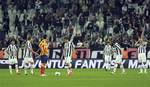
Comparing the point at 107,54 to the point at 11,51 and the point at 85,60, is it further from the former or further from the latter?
the point at 11,51

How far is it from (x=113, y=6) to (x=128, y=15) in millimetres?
1729

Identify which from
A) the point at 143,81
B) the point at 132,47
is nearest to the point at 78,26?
the point at 132,47

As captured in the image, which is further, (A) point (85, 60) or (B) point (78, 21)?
(B) point (78, 21)

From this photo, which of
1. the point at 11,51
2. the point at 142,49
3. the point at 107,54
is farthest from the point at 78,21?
the point at 11,51

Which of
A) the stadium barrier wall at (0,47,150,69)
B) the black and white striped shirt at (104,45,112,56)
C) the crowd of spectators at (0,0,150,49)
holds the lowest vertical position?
the stadium barrier wall at (0,47,150,69)

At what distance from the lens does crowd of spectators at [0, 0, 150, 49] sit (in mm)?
47062

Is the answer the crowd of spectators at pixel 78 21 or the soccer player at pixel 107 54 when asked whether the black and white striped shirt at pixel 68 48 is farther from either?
the crowd of spectators at pixel 78 21

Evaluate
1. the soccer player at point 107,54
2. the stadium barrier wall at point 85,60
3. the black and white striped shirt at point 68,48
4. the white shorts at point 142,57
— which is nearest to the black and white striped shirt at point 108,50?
the soccer player at point 107,54

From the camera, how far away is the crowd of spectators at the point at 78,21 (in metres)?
47.1

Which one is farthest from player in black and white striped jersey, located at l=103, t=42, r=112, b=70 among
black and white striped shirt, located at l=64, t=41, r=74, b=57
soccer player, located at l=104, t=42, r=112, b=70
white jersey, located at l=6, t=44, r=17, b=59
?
white jersey, located at l=6, t=44, r=17, b=59

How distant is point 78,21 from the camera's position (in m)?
49.1

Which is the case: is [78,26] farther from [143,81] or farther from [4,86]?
[4,86]

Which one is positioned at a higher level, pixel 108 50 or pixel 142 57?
pixel 108 50

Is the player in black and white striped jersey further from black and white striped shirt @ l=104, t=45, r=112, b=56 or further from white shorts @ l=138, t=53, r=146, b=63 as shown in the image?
white shorts @ l=138, t=53, r=146, b=63
